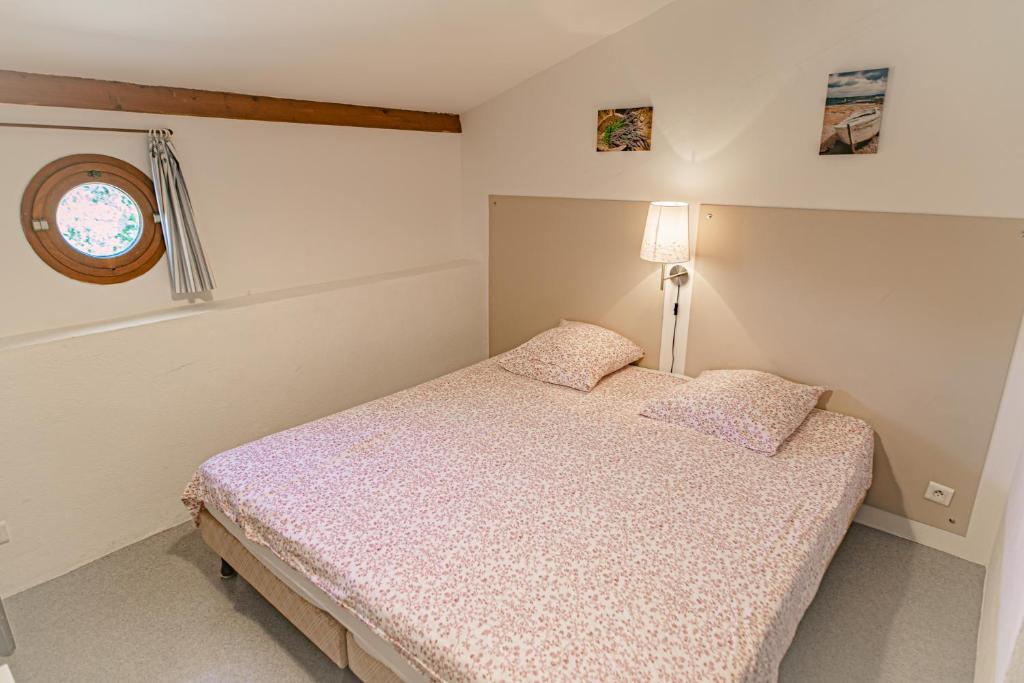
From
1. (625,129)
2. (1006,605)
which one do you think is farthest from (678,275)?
(1006,605)

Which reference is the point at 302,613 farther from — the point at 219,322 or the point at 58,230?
the point at 58,230

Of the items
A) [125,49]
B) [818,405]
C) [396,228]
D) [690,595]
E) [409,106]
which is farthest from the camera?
[396,228]

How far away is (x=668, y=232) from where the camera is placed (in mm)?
2848

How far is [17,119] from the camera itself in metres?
2.19

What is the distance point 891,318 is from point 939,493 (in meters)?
0.80

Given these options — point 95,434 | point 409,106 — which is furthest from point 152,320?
point 409,106

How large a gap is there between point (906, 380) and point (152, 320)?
3347 millimetres

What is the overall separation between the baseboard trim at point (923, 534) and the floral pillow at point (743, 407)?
615 mm

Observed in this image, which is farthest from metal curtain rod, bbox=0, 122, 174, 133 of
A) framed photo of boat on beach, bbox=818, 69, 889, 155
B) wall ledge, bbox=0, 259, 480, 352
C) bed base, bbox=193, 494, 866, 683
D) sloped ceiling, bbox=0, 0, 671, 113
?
framed photo of boat on beach, bbox=818, 69, 889, 155

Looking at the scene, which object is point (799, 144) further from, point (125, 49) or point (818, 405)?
point (125, 49)

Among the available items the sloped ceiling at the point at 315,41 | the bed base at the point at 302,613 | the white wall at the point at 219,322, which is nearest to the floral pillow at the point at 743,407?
the bed base at the point at 302,613

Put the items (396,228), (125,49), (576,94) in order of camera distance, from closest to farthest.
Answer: (125,49) < (576,94) < (396,228)

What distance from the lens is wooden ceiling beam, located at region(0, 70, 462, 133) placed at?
7.15ft

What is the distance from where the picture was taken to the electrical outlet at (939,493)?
249 centimetres
